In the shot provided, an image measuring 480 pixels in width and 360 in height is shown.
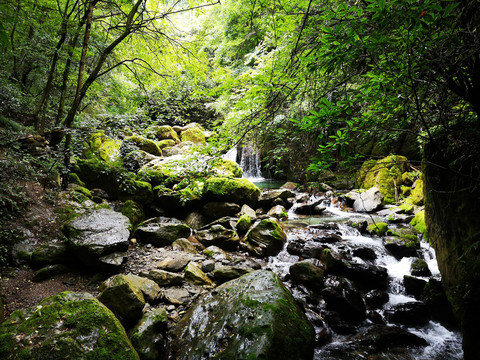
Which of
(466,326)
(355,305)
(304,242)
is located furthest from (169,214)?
(466,326)

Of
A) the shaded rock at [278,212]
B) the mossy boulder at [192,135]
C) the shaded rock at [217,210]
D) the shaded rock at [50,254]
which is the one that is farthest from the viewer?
the mossy boulder at [192,135]

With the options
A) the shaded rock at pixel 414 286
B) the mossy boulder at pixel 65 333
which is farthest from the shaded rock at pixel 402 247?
the mossy boulder at pixel 65 333

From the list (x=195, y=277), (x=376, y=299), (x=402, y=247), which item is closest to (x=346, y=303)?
(x=376, y=299)

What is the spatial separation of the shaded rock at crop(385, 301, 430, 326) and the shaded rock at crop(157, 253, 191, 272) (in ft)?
14.5

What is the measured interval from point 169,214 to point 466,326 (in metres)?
7.76

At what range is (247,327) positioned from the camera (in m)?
2.79

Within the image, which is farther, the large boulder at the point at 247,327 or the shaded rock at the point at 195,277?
the shaded rock at the point at 195,277

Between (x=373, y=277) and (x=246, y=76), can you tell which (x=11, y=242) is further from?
(x=373, y=277)

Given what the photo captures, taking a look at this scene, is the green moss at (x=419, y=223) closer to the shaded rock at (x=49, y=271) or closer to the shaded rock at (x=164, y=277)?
the shaded rock at (x=164, y=277)

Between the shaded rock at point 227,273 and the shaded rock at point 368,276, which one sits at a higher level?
the shaded rock at point 227,273

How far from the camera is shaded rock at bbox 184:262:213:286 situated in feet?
15.8

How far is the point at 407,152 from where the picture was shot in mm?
13039

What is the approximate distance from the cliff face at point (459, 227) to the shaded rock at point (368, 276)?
5.98 feet

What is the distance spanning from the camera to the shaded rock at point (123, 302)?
3.35 meters
